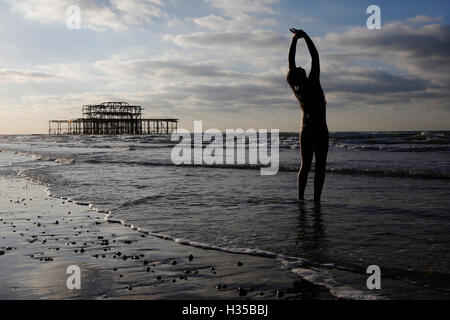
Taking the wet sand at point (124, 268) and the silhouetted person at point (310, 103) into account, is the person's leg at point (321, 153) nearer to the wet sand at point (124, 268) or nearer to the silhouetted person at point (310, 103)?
the silhouetted person at point (310, 103)

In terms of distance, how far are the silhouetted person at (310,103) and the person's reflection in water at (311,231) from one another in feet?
2.37

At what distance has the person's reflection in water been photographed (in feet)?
13.7

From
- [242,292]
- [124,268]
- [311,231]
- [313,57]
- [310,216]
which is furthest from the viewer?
[313,57]

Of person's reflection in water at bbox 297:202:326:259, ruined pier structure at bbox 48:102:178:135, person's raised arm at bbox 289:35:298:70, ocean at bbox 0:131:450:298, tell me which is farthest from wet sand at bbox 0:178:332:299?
ruined pier structure at bbox 48:102:178:135

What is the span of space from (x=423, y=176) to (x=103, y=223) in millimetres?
9149

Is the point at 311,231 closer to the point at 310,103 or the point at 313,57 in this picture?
the point at 310,103

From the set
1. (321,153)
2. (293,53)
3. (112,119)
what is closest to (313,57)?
(293,53)

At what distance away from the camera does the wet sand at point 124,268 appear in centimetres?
313

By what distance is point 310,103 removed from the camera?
6.29 metres

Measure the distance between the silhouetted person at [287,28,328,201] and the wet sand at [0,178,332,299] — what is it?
2.96 m

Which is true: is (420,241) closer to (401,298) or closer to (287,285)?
(401,298)

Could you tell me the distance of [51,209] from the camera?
727 cm

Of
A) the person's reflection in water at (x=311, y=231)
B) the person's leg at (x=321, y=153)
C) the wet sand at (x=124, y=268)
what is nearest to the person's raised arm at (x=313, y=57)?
the person's leg at (x=321, y=153)

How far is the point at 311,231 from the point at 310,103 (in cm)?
231
